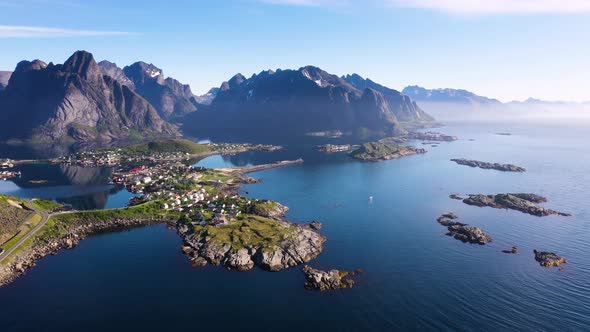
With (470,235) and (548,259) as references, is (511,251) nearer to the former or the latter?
(548,259)

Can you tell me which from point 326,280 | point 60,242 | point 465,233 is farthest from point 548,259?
point 60,242

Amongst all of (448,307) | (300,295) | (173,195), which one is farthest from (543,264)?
(173,195)

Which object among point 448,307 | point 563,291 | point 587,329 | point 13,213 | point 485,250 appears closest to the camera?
point 587,329

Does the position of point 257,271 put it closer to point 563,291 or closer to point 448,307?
point 448,307

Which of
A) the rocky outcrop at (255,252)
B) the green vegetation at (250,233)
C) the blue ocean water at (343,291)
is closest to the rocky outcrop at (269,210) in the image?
the green vegetation at (250,233)

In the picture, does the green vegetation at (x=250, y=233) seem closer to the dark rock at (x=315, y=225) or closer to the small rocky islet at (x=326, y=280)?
the dark rock at (x=315, y=225)

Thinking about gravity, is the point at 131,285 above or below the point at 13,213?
below
